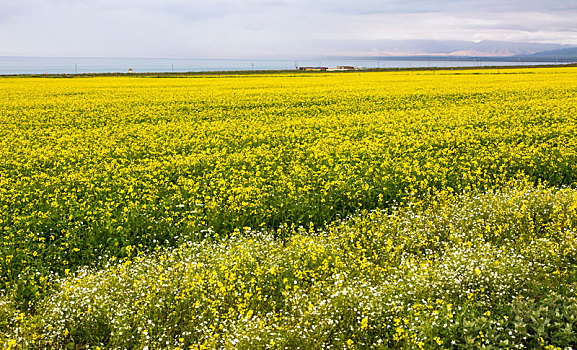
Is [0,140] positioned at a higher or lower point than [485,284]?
higher

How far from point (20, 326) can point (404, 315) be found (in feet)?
15.4

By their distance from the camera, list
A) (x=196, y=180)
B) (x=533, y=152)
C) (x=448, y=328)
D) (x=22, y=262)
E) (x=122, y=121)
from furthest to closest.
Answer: (x=122, y=121), (x=533, y=152), (x=196, y=180), (x=22, y=262), (x=448, y=328)

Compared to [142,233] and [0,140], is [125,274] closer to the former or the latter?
[142,233]

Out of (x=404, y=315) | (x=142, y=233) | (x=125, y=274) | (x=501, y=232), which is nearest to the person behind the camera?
(x=404, y=315)

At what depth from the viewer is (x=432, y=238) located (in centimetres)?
733

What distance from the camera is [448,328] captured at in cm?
447

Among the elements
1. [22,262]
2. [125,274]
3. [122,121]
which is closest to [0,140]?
[122,121]

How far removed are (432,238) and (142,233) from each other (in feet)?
17.0

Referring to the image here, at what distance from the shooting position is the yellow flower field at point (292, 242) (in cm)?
491

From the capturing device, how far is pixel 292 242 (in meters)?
7.27

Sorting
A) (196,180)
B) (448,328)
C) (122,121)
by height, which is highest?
(122,121)

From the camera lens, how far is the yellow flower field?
491 cm

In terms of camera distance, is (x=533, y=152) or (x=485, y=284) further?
(x=533, y=152)

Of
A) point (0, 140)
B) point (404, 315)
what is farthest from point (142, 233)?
point (0, 140)
